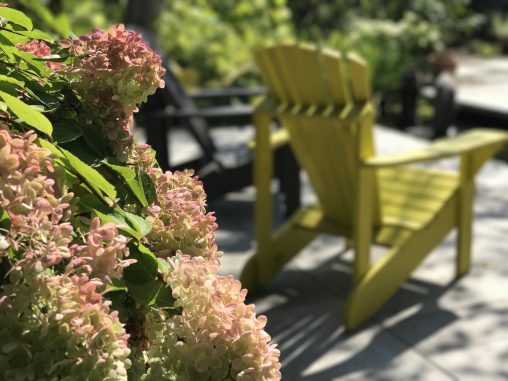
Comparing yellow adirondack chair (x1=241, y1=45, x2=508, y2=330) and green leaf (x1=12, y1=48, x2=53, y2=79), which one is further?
yellow adirondack chair (x1=241, y1=45, x2=508, y2=330)

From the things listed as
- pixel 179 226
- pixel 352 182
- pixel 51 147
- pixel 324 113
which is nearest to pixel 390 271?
pixel 352 182

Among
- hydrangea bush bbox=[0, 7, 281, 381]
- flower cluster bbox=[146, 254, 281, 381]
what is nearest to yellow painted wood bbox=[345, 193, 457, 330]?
hydrangea bush bbox=[0, 7, 281, 381]

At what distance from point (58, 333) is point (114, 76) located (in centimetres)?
41

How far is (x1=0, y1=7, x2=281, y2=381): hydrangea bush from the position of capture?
104cm

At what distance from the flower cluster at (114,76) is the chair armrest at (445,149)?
2.11 meters

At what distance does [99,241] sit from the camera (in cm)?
110

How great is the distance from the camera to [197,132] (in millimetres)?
4891

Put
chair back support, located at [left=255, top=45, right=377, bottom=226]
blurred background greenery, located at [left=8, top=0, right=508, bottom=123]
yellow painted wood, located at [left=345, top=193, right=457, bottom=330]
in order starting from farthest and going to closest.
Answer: blurred background greenery, located at [left=8, top=0, right=508, bottom=123] → yellow painted wood, located at [left=345, top=193, right=457, bottom=330] → chair back support, located at [left=255, top=45, right=377, bottom=226]

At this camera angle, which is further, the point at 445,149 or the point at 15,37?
the point at 445,149

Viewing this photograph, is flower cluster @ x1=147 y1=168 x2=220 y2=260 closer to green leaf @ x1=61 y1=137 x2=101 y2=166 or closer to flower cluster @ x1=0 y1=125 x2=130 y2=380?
green leaf @ x1=61 y1=137 x2=101 y2=166

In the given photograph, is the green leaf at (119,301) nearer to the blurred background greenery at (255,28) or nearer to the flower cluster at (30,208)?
the flower cluster at (30,208)

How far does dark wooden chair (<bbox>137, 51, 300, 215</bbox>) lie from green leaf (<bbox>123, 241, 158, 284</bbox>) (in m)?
3.10

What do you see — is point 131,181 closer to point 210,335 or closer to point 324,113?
point 210,335

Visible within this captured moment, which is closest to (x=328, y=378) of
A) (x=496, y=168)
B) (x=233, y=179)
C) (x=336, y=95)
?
(x=336, y=95)
